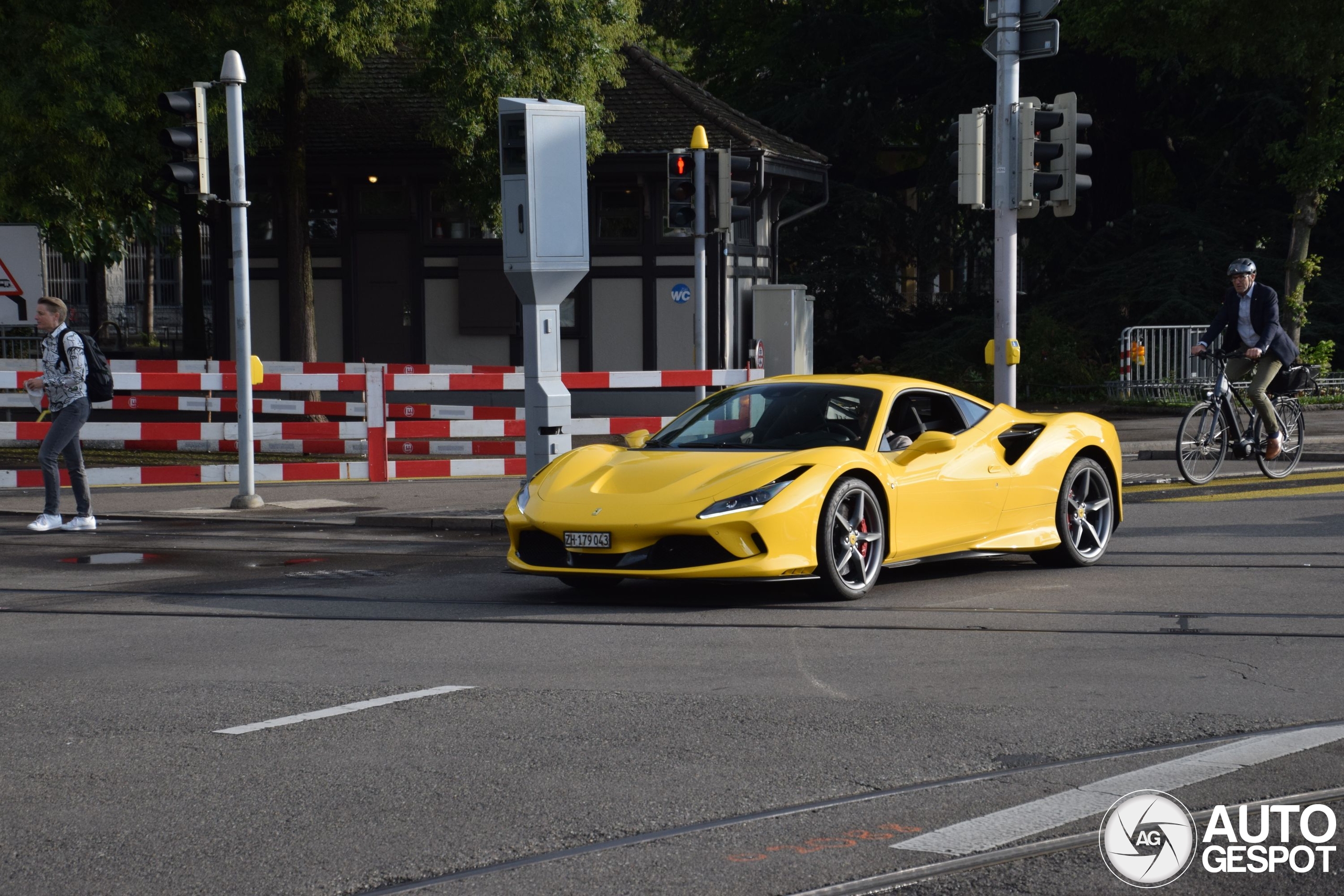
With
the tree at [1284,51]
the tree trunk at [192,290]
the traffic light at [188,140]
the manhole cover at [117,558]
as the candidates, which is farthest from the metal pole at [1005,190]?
the tree trunk at [192,290]

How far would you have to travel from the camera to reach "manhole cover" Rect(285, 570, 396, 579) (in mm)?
10453

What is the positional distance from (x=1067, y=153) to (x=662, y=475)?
302 inches

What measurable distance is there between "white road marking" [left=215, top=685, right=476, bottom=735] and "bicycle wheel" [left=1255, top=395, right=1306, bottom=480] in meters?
10.6

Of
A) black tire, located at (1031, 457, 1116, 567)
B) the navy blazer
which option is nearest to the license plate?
black tire, located at (1031, 457, 1116, 567)

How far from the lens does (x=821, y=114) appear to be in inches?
1438

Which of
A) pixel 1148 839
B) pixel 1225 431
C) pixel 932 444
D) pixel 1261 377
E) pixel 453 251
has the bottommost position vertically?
pixel 1148 839

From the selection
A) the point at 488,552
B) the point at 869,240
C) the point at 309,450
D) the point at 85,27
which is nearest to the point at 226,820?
the point at 488,552

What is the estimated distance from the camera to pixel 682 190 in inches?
635

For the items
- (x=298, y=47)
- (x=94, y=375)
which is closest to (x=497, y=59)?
(x=298, y=47)

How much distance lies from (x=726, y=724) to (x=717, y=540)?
2697mm

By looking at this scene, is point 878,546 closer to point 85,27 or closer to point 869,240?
point 85,27

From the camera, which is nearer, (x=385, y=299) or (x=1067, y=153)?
(x=1067, y=153)

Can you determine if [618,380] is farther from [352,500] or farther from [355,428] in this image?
[352,500]

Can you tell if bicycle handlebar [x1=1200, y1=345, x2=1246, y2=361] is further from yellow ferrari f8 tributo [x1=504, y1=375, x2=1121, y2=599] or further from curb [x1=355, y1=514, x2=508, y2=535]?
curb [x1=355, y1=514, x2=508, y2=535]
